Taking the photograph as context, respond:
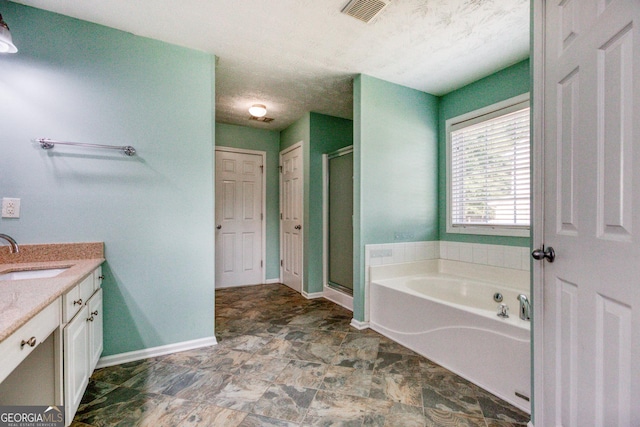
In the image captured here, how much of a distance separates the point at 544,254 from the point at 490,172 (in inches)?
67.9

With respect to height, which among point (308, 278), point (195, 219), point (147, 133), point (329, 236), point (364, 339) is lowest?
point (364, 339)

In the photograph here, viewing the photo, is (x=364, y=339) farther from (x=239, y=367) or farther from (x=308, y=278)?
(x=308, y=278)

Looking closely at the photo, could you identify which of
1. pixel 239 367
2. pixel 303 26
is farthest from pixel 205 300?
pixel 303 26

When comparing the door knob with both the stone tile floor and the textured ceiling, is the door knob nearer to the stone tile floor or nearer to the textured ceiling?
the stone tile floor

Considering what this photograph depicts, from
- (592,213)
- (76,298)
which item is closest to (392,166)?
(592,213)

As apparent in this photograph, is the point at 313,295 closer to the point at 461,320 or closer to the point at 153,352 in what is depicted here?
the point at 153,352

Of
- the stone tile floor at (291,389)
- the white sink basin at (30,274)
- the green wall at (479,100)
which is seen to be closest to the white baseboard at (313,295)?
the stone tile floor at (291,389)

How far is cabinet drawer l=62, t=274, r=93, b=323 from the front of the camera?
1.28 m

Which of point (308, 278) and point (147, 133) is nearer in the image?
point (147, 133)

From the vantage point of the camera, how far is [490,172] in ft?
8.95

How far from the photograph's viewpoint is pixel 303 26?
205cm

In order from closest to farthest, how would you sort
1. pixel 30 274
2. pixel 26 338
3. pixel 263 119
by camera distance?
pixel 26 338, pixel 30 274, pixel 263 119

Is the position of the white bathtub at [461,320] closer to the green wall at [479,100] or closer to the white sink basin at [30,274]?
the green wall at [479,100]

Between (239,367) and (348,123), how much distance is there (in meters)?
3.40
